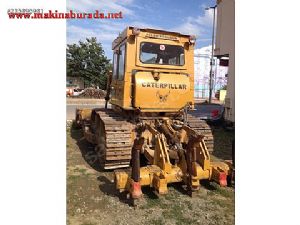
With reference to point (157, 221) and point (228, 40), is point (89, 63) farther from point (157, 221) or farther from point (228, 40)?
point (157, 221)

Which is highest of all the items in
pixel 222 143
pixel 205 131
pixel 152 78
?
pixel 152 78

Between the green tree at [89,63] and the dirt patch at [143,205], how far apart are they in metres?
29.0

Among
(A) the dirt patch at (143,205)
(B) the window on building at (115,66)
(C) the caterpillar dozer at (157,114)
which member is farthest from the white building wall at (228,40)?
(A) the dirt patch at (143,205)

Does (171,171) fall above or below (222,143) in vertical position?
above

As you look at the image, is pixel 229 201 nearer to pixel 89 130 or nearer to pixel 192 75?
pixel 192 75

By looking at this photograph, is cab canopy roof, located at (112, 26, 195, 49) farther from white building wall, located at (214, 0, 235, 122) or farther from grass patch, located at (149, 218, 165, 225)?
white building wall, located at (214, 0, 235, 122)

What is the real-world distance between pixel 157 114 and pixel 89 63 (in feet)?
100

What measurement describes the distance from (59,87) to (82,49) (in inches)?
1382

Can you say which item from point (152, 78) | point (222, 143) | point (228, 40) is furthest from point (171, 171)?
point (228, 40)

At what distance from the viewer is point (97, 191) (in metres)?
4.93

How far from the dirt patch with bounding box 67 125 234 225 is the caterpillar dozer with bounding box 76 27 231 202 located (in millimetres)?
298

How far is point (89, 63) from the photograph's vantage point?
116ft

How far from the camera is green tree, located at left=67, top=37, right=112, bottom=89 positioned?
34.0 m
